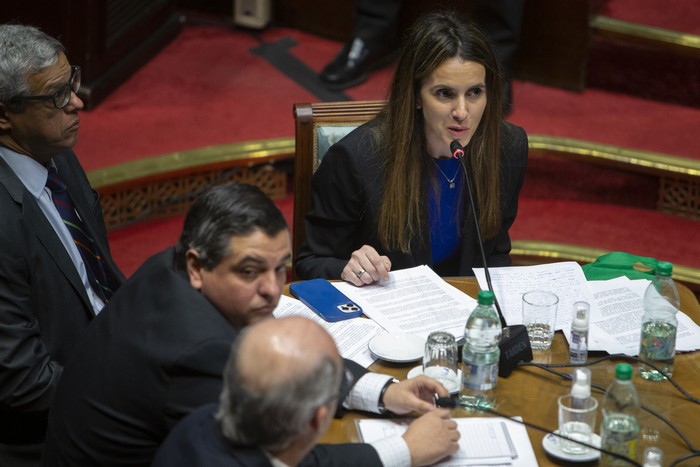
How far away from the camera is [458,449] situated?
6.13ft

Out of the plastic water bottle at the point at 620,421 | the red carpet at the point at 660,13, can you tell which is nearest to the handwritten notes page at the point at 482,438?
the plastic water bottle at the point at 620,421

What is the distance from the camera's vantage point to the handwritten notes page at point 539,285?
2.32 meters

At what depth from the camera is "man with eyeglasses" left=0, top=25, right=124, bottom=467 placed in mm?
2197

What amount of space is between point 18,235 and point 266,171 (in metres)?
1.83

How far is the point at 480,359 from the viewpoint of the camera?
2025 millimetres

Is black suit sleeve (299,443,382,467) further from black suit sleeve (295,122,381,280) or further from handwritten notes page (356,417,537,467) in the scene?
black suit sleeve (295,122,381,280)

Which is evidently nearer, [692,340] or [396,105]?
[692,340]

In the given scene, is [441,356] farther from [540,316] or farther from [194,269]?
[194,269]

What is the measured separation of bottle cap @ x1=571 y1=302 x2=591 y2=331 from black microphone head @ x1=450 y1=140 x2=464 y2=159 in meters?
0.48

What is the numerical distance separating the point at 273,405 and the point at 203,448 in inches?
5.9

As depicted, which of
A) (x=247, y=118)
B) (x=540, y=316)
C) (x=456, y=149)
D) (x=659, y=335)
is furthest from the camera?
(x=247, y=118)

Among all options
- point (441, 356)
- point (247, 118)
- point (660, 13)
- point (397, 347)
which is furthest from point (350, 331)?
point (660, 13)

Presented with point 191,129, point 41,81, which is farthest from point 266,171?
point 41,81

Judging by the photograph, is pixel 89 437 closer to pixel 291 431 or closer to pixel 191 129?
pixel 291 431
